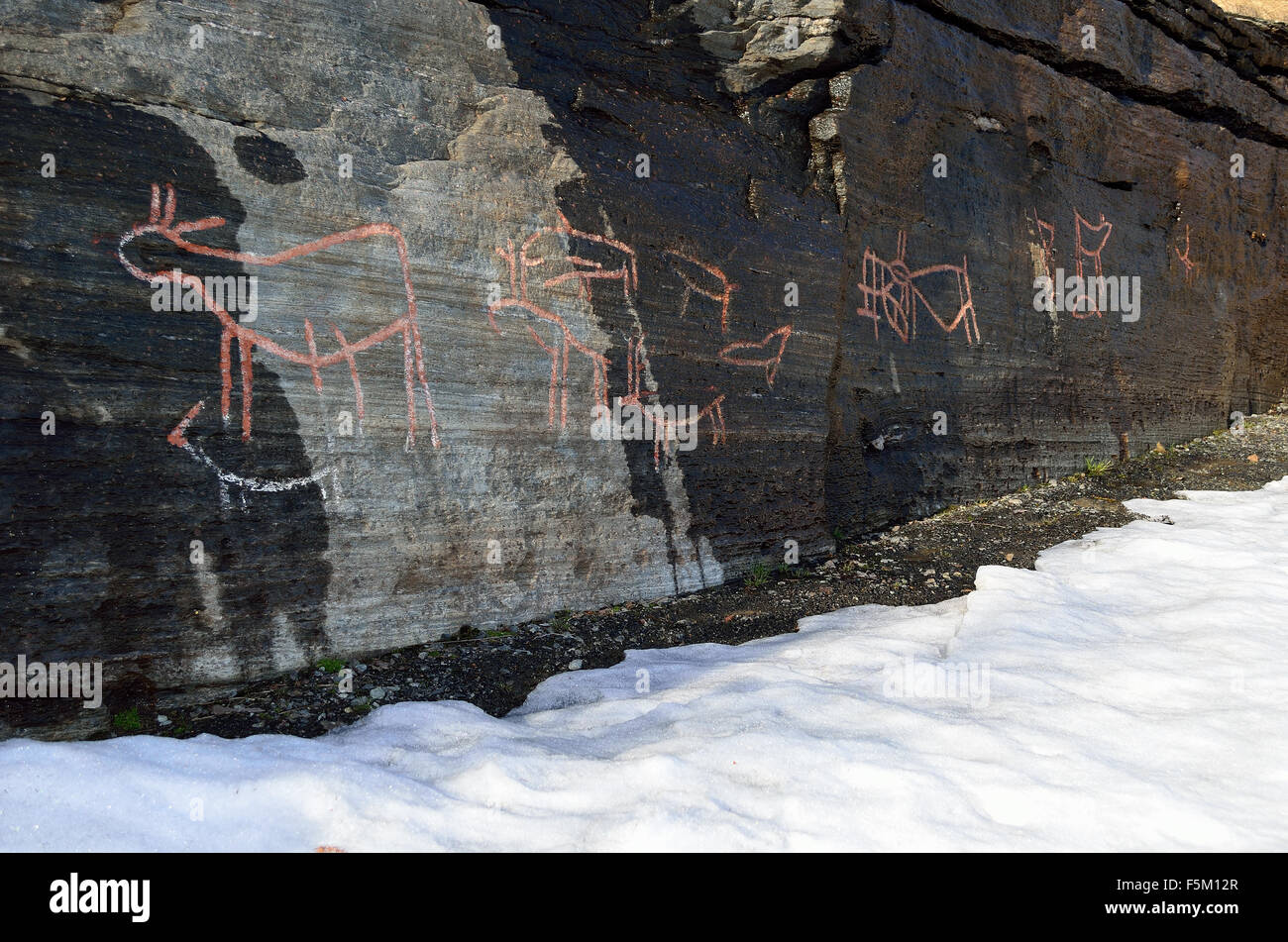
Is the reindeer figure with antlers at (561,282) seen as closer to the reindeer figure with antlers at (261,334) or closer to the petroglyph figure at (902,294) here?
the reindeer figure with antlers at (261,334)

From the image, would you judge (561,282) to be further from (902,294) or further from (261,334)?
(902,294)

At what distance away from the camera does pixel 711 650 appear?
4.33m

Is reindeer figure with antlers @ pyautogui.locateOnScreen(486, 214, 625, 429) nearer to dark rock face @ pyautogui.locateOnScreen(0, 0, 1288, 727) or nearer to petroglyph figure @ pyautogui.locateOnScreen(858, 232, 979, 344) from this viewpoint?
dark rock face @ pyautogui.locateOnScreen(0, 0, 1288, 727)

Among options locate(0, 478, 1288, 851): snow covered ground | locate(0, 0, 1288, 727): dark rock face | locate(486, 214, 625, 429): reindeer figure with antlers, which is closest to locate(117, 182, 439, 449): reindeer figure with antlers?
locate(0, 0, 1288, 727): dark rock face

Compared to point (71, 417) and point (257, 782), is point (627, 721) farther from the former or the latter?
point (71, 417)

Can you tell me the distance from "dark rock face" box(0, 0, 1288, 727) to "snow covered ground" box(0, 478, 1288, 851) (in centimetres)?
73

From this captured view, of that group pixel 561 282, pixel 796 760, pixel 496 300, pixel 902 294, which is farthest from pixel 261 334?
pixel 902 294

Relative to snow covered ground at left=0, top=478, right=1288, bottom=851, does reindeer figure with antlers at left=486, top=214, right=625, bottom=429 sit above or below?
above

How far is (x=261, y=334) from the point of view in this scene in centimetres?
374

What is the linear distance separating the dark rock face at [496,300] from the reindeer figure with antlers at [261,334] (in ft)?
0.04

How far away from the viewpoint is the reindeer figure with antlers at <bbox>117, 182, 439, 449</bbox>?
3514 millimetres

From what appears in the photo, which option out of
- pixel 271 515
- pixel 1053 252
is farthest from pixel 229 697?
pixel 1053 252

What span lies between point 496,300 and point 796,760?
270 centimetres

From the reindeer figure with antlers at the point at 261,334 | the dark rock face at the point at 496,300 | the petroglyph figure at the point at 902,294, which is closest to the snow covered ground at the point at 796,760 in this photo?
the dark rock face at the point at 496,300
